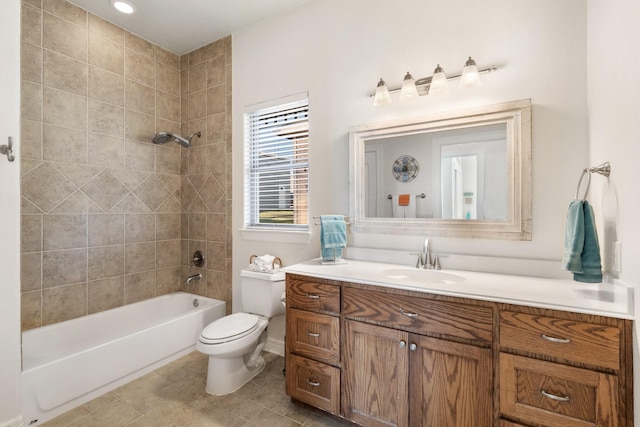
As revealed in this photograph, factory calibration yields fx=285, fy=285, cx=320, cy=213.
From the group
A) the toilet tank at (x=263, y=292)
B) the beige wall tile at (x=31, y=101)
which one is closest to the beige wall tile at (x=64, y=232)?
the beige wall tile at (x=31, y=101)

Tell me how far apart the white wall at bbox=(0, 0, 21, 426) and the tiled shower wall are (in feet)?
2.21

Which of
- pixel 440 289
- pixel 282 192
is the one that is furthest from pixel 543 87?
pixel 282 192

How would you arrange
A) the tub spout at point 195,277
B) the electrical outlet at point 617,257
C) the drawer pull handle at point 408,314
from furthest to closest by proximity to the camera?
the tub spout at point 195,277, the drawer pull handle at point 408,314, the electrical outlet at point 617,257

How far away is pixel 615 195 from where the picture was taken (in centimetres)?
119

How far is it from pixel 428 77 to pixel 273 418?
2.37m

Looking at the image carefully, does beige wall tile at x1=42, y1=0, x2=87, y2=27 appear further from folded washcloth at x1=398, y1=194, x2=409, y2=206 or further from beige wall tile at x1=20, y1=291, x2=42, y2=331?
folded washcloth at x1=398, y1=194, x2=409, y2=206

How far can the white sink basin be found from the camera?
1.66m

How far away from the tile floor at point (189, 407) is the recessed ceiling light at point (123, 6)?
9.85ft

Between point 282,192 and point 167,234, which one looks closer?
point 282,192

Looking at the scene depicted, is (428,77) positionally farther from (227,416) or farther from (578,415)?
(227,416)

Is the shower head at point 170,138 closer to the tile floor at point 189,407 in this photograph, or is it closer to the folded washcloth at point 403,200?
the tile floor at point 189,407

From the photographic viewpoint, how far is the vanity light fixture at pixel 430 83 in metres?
1.65

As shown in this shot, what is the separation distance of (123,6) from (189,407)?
10.3 ft

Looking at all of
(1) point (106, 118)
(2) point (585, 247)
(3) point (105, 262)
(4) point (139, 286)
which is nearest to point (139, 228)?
(3) point (105, 262)
